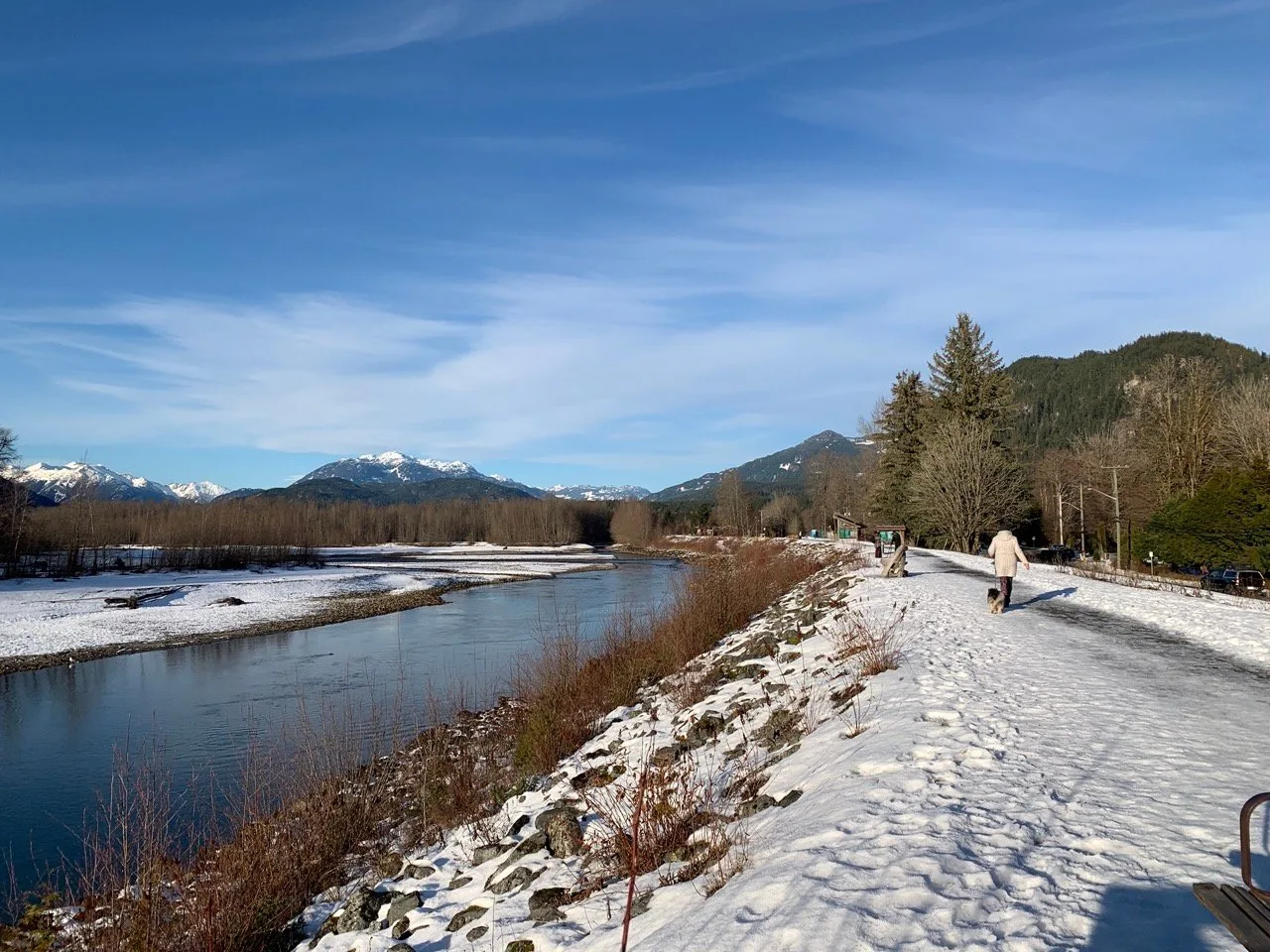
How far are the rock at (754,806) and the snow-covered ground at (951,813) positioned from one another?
179 mm

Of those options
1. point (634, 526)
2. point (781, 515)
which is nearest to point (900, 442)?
point (781, 515)

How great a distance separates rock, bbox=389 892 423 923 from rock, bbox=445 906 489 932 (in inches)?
26.7

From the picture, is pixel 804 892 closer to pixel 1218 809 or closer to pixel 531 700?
pixel 1218 809

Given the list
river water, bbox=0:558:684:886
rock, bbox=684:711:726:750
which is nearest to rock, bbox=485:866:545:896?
rock, bbox=684:711:726:750

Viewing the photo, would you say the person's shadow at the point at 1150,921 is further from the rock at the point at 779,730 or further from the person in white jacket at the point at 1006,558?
the person in white jacket at the point at 1006,558

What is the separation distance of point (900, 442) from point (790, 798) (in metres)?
46.8

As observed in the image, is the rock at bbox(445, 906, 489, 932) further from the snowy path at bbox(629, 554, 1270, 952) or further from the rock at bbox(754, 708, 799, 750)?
the rock at bbox(754, 708, 799, 750)

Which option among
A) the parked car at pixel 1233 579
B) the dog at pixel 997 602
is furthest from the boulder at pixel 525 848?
the parked car at pixel 1233 579

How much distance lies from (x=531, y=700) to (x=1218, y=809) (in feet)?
33.8

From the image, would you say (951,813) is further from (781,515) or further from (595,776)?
(781,515)

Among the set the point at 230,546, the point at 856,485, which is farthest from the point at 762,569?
the point at 230,546

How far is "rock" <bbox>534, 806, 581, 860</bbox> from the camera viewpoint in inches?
278

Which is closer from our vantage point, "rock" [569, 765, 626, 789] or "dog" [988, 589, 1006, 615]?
"rock" [569, 765, 626, 789]

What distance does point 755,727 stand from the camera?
9.23 meters
